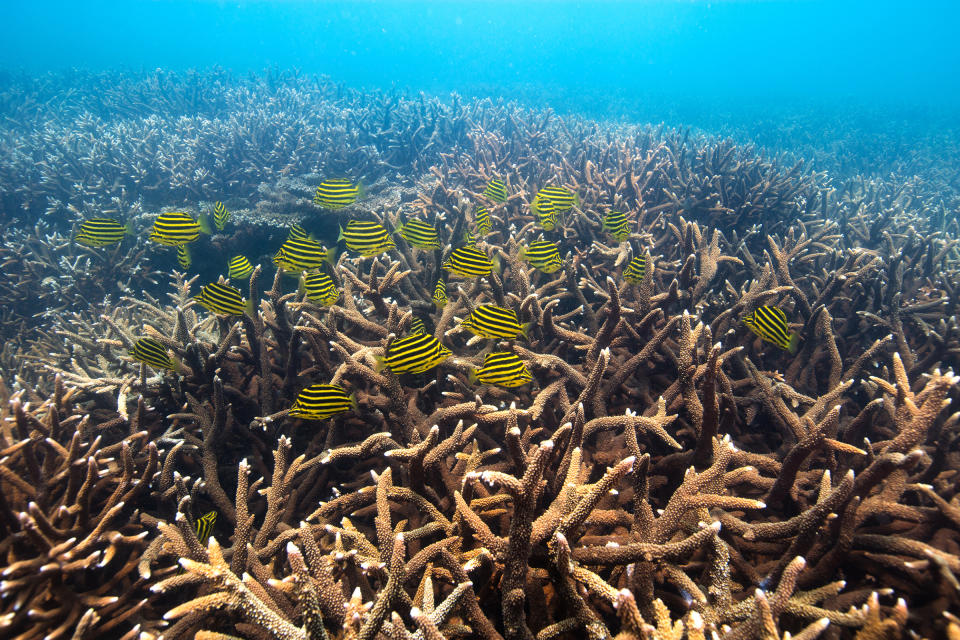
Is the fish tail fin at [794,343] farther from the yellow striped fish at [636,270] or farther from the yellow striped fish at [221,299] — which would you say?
the yellow striped fish at [221,299]

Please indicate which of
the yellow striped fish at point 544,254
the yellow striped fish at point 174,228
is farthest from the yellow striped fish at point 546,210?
the yellow striped fish at point 174,228

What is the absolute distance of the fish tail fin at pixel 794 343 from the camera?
3.16 metres

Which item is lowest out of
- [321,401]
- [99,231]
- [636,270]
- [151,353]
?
[321,401]

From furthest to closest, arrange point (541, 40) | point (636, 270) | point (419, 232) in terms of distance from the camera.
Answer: point (541, 40)
point (419, 232)
point (636, 270)

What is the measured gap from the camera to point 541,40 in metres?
68.2

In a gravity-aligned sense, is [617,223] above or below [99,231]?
above

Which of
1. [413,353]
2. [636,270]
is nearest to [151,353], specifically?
[413,353]

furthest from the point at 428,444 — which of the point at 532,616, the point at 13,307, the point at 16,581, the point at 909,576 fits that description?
the point at 13,307

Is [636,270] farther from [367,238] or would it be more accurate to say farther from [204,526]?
[204,526]

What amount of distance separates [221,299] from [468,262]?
2008 mm

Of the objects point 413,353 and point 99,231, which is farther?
point 99,231

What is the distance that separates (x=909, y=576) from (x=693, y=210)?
576 cm

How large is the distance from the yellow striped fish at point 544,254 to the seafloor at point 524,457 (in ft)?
0.95

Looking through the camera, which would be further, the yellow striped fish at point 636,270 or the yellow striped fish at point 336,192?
the yellow striped fish at point 336,192
